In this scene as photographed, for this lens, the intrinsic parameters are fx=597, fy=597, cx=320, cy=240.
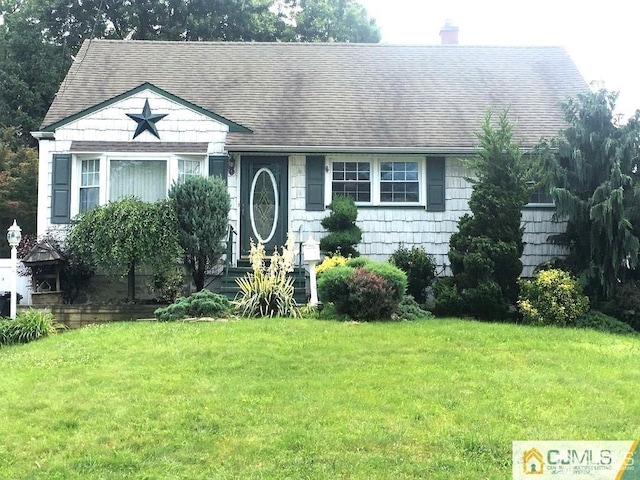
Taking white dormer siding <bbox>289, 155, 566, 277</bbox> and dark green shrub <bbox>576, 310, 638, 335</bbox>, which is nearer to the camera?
dark green shrub <bbox>576, 310, 638, 335</bbox>

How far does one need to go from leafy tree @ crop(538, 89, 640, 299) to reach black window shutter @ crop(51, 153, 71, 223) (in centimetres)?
904

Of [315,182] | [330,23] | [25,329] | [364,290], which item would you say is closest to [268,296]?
[364,290]

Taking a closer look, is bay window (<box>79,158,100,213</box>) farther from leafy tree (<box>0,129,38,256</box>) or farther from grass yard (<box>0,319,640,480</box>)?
leafy tree (<box>0,129,38,256</box>)

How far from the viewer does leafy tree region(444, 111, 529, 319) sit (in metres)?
9.80

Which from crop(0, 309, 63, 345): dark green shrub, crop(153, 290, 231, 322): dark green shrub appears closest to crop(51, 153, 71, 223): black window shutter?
crop(0, 309, 63, 345): dark green shrub

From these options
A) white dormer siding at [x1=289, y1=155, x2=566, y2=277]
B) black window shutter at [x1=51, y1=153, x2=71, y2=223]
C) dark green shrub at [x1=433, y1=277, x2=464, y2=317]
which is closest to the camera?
dark green shrub at [x1=433, y1=277, x2=464, y2=317]

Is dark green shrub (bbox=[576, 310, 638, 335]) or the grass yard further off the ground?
dark green shrub (bbox=[576, 310, 638, 335])

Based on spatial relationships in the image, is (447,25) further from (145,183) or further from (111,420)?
(111,420)

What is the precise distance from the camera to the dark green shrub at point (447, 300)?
995cm

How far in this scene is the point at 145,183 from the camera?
12023mm

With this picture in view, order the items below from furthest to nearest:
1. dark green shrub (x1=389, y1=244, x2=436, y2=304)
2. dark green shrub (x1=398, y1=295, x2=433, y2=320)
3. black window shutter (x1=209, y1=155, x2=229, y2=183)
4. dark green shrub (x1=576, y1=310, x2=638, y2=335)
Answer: black window shutter (x1=209, y1=155, x2=229, y2=183), dark green shrub (x1=389, y1=244, x2=436, y2=304), dark green shrub (x1=398, y1=295, x2=433, y2=320), dark green shrub (x1=576, y1=310, x2=638, y2=335)

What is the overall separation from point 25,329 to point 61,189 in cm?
439

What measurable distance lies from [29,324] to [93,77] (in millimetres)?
7654

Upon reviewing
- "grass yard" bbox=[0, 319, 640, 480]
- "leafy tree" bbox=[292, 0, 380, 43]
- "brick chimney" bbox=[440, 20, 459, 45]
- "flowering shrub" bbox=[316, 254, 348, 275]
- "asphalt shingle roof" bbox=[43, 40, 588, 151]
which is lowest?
"grass yard" bbox=[0, 319, 640, 480]
